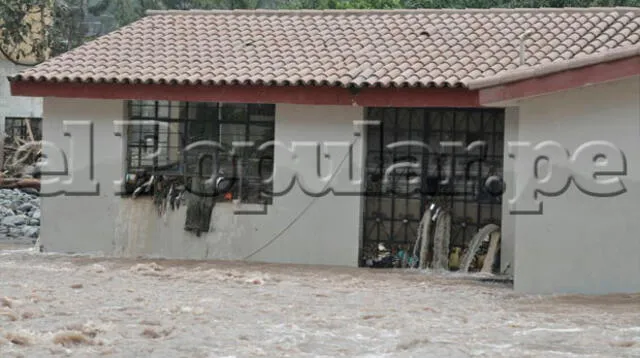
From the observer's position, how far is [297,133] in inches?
695

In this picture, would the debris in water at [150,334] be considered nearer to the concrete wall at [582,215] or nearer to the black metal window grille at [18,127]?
the concrete wall at [582,215]

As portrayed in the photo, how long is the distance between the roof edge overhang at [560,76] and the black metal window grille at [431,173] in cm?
360

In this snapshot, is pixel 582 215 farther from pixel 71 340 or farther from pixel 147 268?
pixel 71 340

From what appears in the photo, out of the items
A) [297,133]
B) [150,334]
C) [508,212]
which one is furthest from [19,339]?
[508,212]

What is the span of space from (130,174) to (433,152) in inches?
201

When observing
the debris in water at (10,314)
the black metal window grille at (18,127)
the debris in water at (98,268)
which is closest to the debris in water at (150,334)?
the debris in water at (10,314)

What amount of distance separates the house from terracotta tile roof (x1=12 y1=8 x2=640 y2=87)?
0.16 feet

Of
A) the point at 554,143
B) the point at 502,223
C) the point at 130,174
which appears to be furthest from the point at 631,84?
the point at 130,174

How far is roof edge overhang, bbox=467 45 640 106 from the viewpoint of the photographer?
42.0 feet

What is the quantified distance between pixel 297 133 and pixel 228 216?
1767 millimetres

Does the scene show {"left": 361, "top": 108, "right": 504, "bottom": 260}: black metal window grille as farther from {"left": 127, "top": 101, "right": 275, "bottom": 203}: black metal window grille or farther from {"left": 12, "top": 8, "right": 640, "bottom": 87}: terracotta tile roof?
{"left": 127, "top": 101, "right": 275, "bottom": 203}: black metal window grille

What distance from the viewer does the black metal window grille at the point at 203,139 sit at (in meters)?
18.1

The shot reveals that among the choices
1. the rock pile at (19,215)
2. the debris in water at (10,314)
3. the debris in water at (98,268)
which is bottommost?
the debris in water at (98,268)

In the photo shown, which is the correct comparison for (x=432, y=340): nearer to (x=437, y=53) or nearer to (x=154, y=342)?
(x=154, y=342)
